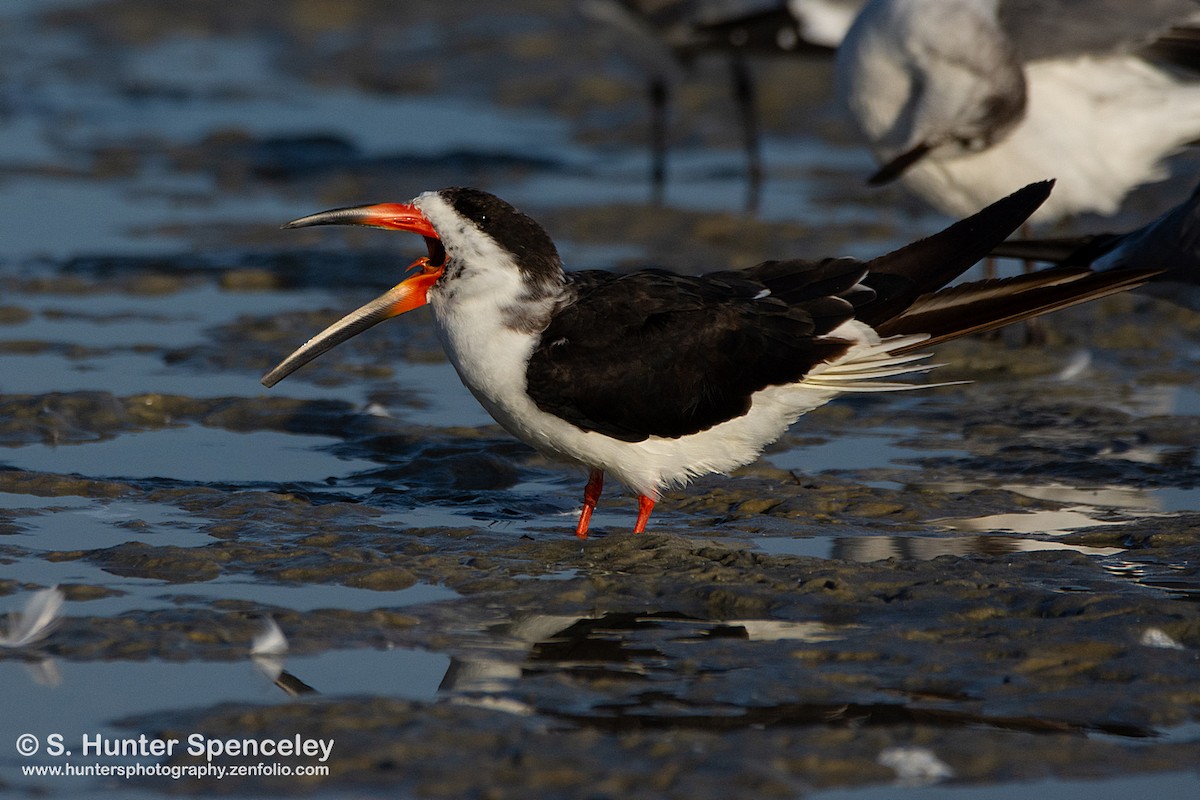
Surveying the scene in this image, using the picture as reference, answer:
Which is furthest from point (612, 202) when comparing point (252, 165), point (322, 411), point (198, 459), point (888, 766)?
point (888, 766)

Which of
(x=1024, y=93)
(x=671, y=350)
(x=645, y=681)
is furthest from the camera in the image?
(x=1024, y=93)

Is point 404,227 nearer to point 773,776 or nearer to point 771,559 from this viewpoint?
point 771,559

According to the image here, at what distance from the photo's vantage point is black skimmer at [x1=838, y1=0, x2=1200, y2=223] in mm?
7113

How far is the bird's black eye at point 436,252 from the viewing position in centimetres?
498

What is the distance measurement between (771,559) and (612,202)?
5.54 metres

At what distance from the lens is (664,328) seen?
4.82 metres

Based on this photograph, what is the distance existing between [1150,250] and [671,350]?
2.14 meters

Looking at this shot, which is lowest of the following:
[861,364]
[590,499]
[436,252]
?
[590,499]

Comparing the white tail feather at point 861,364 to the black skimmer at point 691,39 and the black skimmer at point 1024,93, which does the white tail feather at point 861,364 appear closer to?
the black skimmer at point 1024,93

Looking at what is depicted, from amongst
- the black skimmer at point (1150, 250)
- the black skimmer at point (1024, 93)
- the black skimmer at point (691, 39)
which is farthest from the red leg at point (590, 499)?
the black skimmer at point (691, 39)

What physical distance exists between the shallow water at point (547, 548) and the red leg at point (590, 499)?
0.09 m

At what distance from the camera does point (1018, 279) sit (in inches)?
192

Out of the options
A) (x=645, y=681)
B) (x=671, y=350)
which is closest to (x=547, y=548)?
(x=671, y=350)

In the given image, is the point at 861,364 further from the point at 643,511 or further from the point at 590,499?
the point at 590,499
